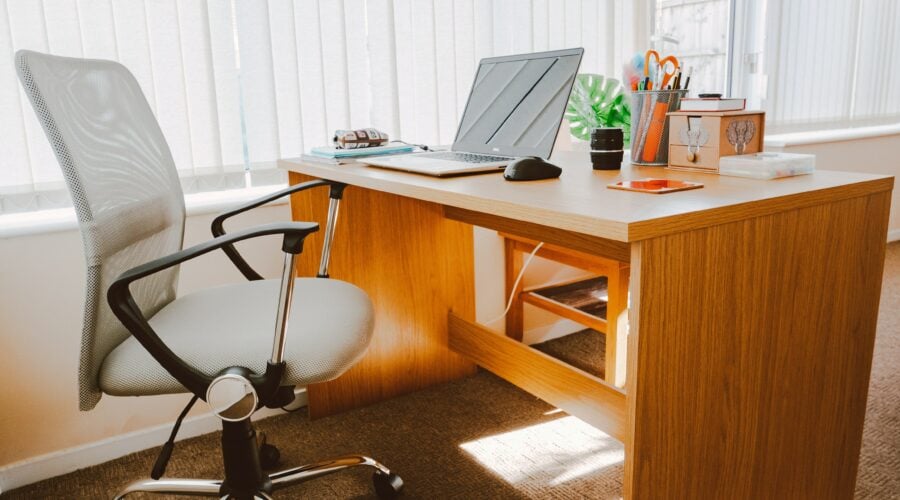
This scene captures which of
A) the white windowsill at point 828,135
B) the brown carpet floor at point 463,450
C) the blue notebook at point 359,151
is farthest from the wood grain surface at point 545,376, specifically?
the white windowsill at point 828,135

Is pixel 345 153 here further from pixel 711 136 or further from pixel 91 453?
pixel 91 453

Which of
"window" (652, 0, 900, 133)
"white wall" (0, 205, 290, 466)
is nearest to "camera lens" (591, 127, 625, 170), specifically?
"white wall" (0, 205, 290, 466)

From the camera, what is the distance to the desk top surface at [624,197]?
0.90m

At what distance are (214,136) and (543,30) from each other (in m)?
1.22

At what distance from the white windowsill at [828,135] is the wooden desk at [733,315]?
223cm

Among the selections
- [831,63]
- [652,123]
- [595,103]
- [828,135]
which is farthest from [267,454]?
[831,63]

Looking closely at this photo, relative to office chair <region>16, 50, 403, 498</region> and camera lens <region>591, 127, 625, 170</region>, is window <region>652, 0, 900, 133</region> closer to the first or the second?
camera lens <region>591, 127, 625, 170</region>

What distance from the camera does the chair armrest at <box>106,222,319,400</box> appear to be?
1.05 meters

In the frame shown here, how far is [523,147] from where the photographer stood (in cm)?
157

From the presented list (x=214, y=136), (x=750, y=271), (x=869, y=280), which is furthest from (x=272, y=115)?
(x=869, y=280)

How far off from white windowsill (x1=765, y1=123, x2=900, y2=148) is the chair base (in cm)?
260

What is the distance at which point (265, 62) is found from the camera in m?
1.91

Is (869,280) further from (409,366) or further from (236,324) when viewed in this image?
(409,366)

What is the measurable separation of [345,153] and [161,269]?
2.47ft
